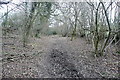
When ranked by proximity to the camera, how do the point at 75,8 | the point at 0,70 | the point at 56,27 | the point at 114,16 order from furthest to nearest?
the point at 56,27 < the point at 75,8 < the point at 114,16 < the point at 0,70

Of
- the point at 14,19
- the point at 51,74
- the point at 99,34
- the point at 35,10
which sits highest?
the point at 35,10

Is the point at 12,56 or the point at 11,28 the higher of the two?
the point at 11,28

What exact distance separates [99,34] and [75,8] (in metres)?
6.00

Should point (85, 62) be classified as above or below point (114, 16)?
below

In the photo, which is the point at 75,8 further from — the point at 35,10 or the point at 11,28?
the point at 11,28

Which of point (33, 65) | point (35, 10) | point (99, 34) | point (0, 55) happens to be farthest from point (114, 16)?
point (0, 55)

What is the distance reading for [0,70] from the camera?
490 centimetres

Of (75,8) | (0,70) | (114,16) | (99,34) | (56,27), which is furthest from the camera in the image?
(56,27)

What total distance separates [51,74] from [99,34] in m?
3.57

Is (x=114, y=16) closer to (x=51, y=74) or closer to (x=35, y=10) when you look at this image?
(x=35, y=10)

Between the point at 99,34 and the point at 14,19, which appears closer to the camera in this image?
the point at 99,34

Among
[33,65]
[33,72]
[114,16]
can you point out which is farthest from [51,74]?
[114,16]

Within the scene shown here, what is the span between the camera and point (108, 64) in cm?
625

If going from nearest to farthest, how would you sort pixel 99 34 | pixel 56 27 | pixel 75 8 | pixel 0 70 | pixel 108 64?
pixel 0 70
pixel 108 64
pixel 99 34
pixel 75 8
pixel 56 27
